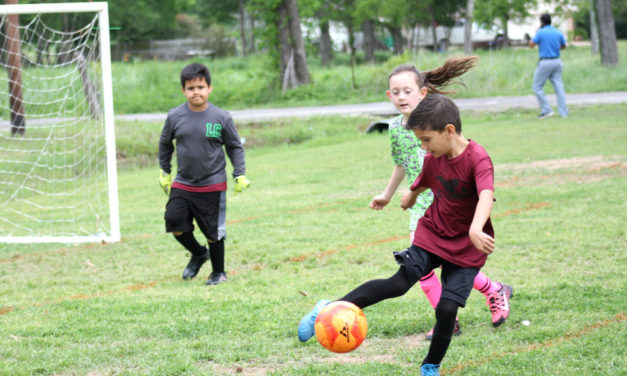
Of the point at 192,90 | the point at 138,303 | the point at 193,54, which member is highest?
the point at 193,54

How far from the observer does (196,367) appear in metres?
4.00

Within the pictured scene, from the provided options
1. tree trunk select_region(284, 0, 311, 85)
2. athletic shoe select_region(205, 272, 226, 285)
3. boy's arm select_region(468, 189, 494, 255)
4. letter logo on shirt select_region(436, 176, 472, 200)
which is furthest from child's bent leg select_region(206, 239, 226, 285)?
tree trunk select_region(284, 0, 311, 85)

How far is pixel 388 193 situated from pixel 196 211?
2.17m

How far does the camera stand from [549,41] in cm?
1491

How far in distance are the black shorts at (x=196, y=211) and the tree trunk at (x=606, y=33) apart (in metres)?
19.9

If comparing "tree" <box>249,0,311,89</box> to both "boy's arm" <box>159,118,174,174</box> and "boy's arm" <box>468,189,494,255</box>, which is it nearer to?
"boy's arm" <box>159,118,174,174</box>

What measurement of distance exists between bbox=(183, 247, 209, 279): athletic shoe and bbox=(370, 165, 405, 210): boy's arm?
7.91 feet

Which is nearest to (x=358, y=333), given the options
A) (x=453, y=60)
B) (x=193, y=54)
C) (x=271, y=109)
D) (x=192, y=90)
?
(x=453, y=60)

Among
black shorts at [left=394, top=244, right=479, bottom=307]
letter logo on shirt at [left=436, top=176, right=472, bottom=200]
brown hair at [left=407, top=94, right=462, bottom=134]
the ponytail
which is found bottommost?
black shorts at [left=394, top=244, right=479, bottom=307]

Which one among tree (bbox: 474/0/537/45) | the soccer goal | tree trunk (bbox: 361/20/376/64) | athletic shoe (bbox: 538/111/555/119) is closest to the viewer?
the soccer goal

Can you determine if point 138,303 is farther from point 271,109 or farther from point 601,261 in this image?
point 271,109

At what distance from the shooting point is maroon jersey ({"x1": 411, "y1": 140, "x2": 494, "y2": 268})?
3621 mm

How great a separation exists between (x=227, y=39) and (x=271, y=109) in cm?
2663

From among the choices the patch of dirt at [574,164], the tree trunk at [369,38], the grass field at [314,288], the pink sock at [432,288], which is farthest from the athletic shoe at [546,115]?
the tree trunk at [369,38]
